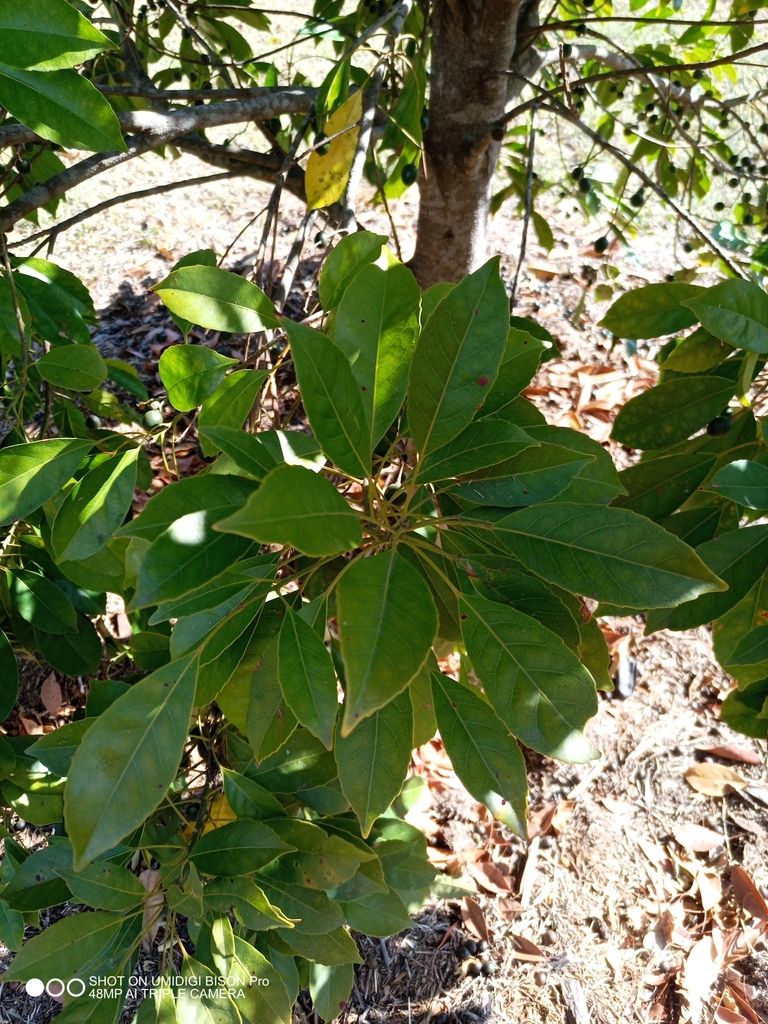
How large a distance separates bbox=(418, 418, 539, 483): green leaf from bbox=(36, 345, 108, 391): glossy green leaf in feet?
2.37

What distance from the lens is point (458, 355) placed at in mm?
995

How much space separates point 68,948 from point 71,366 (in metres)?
1.02

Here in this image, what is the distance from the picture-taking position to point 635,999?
214cm

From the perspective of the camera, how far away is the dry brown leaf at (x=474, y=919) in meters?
2.26

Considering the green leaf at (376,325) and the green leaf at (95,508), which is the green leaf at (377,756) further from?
the green leaf at (95,508)

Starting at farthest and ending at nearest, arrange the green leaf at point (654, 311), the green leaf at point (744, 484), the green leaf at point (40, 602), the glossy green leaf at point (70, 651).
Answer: the glossy green leaf at point (70, 651) → the green leaf at point (40, 602) → the green leaf at point (654, 311) → the green leaf at point (744, 484)

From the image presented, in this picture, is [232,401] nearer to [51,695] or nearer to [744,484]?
[744,484]

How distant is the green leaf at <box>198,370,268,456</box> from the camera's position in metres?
1.13

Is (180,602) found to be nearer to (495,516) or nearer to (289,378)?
(495,516)

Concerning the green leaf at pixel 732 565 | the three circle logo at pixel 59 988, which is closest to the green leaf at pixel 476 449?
the green leaf at pixel 732 565

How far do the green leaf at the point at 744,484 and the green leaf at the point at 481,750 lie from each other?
1.58ft

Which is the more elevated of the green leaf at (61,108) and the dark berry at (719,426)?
the green leaf at (61,108)

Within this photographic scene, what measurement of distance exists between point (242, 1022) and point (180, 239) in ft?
12.8

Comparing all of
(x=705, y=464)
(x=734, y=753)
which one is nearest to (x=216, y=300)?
(x=705, y=464)
